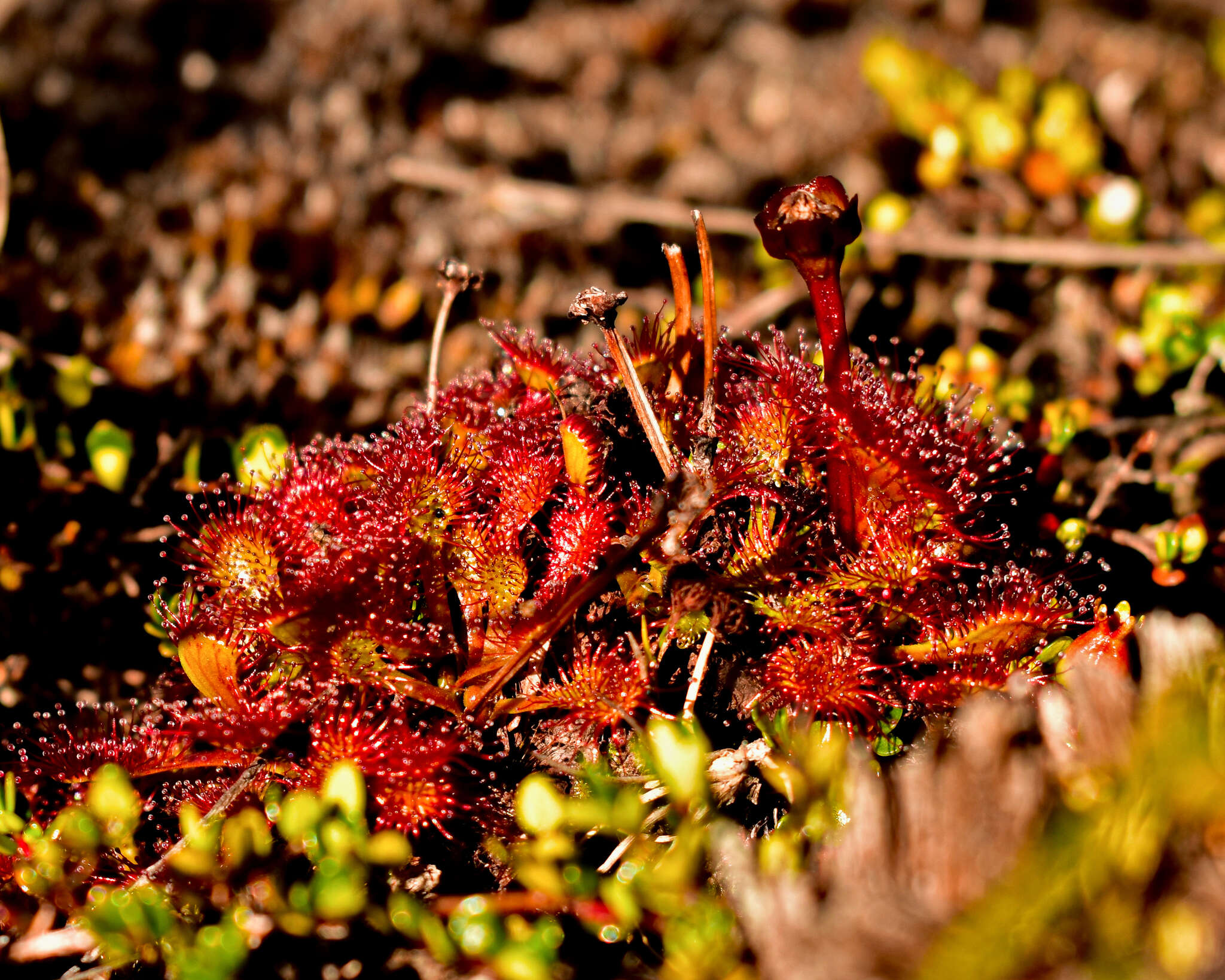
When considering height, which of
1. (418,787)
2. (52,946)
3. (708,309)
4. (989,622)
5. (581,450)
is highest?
(708,309)

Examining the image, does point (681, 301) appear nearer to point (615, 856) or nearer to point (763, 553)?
A: point (763, 553)

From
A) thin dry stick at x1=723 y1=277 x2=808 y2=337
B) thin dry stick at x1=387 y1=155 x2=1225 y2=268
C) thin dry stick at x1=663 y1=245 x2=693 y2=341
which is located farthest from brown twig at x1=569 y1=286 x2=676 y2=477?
thin dry stick at x1=387 y1=155 x2=1225 y2=268

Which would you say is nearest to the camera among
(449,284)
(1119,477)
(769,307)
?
(449,284)

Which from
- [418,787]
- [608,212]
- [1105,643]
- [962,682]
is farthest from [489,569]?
[608,212]

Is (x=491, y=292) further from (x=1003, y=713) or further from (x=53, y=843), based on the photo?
(x=1003, y=713)

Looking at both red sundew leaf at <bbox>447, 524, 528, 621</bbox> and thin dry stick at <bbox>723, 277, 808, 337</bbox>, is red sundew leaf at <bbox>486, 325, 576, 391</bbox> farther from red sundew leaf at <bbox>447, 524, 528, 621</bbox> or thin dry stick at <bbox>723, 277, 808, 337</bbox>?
thin dry stick at <bbox>723, 277, 808, 337</bbox>

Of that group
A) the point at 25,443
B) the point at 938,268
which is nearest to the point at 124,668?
the point at 25,443
